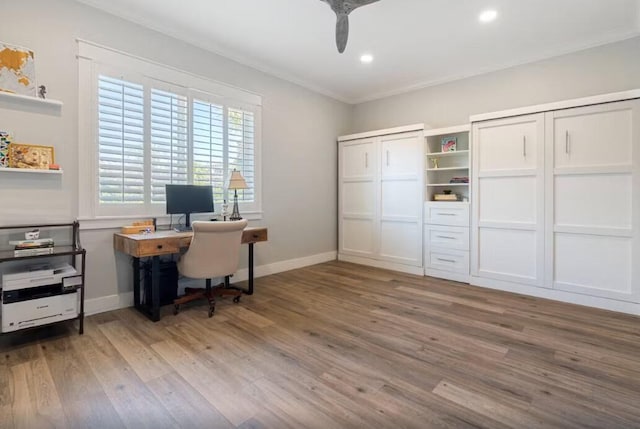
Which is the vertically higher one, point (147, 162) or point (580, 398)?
point (147, 162)

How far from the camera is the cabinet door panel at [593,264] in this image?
9.66 feet

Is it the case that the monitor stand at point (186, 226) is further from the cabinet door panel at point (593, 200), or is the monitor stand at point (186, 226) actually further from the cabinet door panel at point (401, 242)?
the cabinet door panel at point (593, 200)

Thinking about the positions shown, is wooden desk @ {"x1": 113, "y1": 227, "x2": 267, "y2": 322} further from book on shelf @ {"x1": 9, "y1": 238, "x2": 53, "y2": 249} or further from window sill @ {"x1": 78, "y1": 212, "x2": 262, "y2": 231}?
book on shelf @ {"x1": 9, "y1": 238, "x2": 53, "y2": 249}

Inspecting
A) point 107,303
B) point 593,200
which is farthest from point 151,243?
point 593,200

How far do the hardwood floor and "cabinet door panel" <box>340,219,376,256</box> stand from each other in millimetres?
1820

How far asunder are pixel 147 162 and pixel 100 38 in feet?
3.76

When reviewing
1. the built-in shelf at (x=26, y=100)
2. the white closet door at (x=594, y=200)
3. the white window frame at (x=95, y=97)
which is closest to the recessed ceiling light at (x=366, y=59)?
the white window frame at (x=95, y=97)

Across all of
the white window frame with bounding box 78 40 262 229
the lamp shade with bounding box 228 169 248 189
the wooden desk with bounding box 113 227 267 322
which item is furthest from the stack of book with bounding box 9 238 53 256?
the lamp shade with bounding box 228 169 248 189

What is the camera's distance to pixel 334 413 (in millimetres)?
1562

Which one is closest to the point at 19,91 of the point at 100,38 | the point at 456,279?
the point at 100,38

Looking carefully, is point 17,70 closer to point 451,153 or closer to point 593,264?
point 451,153

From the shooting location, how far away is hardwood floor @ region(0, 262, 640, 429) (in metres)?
1.54

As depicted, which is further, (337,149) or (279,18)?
(337,149)

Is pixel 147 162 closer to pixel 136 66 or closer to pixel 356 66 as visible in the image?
pixel 136 66
